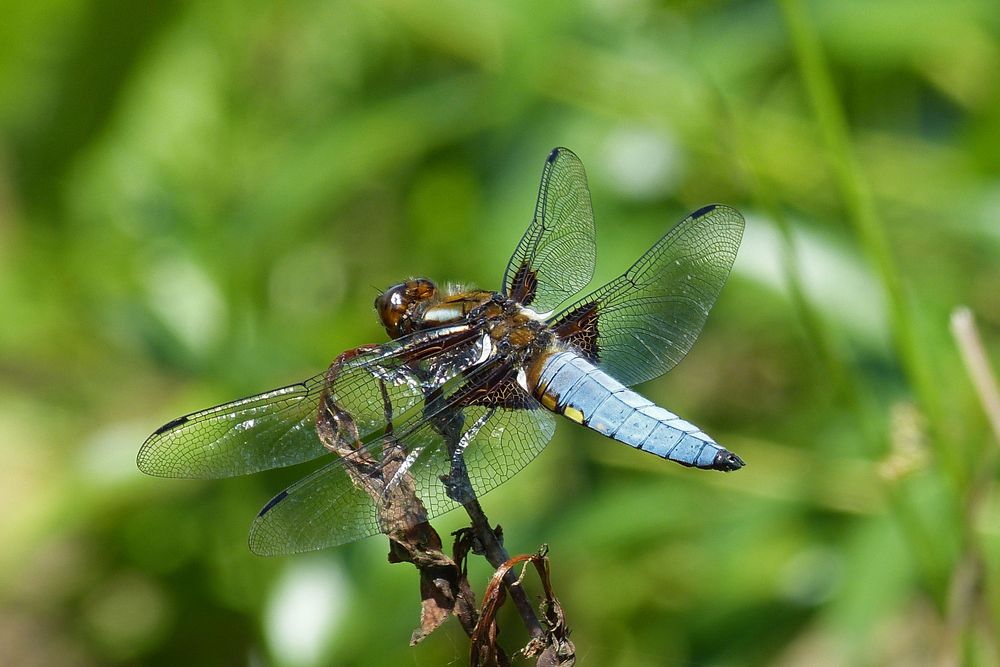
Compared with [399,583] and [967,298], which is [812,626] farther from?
[399,583]

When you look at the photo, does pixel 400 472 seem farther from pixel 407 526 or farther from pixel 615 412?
pixel 615 412

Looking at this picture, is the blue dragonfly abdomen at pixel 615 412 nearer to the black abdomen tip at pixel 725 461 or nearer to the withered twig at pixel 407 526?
the black abdomen tip at pixel 725 461

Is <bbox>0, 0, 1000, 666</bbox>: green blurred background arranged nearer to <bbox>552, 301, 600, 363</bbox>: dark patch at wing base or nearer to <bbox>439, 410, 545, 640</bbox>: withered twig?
<bbox>552, 301, 600, 363</bbox>: dark patch at wing base

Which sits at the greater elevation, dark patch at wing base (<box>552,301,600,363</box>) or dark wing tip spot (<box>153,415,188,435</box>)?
dark wing tip spot (<box>153,415,188,435</box>)

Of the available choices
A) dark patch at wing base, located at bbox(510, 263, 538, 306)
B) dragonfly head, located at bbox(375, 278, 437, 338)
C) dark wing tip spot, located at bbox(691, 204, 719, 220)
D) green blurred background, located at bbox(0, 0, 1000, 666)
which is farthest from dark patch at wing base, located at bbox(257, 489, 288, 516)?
dark wing tip spot, located at bbox(691, 204, 719, 220)

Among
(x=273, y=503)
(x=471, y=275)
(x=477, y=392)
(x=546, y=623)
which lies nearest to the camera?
(x=546, y=623)

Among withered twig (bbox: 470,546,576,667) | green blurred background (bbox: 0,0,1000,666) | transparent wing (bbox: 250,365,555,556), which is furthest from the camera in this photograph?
green blurred background (bbox: 0,0,1000,666)

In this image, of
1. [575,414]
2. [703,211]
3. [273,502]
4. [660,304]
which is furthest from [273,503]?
[703,211]
